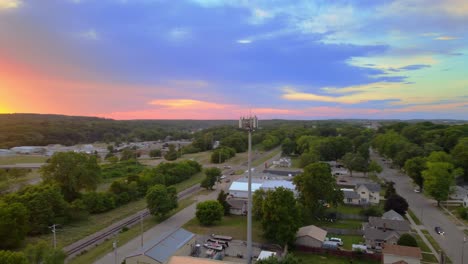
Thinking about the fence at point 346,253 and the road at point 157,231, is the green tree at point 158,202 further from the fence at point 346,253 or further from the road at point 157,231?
the fence at point 346,253

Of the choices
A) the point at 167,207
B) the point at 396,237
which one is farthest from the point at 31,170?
the point at 396,237

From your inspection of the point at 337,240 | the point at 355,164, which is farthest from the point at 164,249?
the point at 355,164

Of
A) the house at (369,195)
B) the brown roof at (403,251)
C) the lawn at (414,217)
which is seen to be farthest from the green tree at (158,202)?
the lawn at (414,217)

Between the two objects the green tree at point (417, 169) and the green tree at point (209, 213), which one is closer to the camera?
the green tree at point (209, 213)

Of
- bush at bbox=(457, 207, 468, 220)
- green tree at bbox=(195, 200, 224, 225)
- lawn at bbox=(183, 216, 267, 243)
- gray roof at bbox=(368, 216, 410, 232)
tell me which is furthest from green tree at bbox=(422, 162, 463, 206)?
green tree at bbox=(195, 200, 224, 225)

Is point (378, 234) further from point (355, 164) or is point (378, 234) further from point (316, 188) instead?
point (355, 164)

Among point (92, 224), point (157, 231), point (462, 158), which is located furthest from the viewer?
point (462, 158)

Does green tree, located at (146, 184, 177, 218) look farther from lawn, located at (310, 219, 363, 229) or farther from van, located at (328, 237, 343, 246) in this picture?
van, located at (328, 237, 343, 246)
